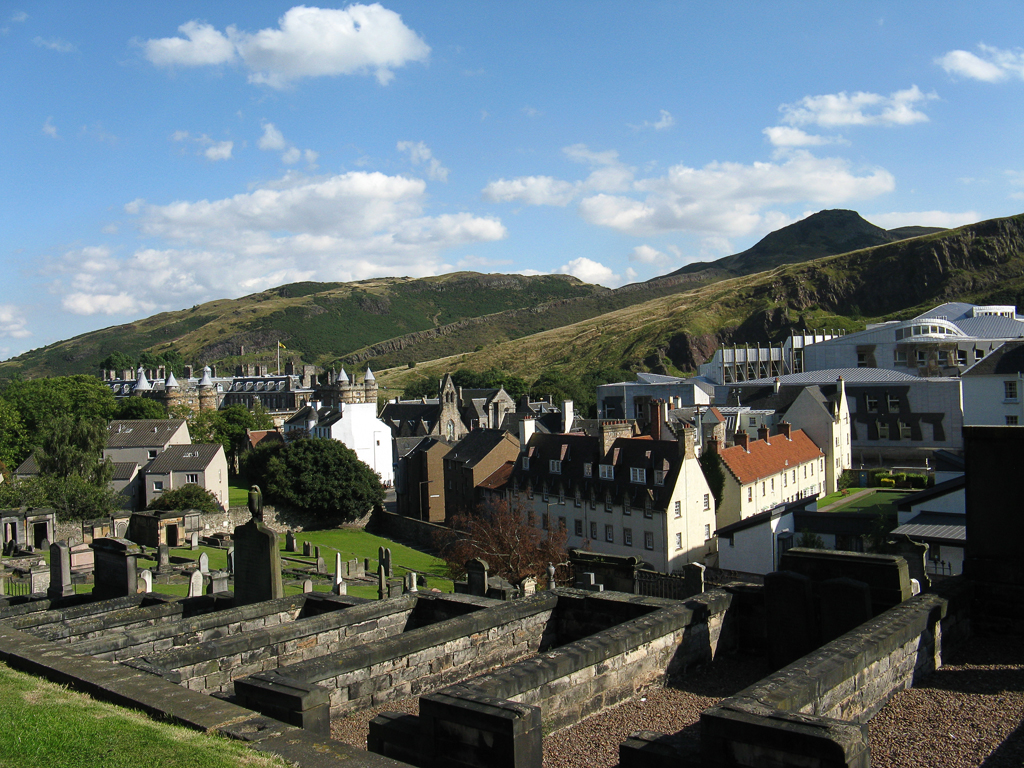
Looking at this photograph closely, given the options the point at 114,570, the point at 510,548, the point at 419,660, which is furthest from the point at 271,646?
the point at 510,548

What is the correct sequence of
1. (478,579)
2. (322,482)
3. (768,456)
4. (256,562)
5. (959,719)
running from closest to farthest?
(959,719), (256,562), (478,579), (768,456), (322,482)

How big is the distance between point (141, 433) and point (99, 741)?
7005 cm

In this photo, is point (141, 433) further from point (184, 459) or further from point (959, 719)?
point (959, 719)

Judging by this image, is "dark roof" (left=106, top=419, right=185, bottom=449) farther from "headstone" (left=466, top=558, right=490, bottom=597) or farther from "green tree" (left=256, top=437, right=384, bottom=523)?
"headstone" (left=466, top=558, right=490, bottom=597)

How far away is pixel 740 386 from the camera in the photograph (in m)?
77.8

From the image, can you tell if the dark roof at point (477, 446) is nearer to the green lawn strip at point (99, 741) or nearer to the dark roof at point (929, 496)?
the dark roof at point (929, 496)

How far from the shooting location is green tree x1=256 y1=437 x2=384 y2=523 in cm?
5866

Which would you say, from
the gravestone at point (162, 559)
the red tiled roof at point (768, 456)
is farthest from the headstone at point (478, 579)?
the red tiled roof at point (768, 456)

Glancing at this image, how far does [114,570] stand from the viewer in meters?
16.2

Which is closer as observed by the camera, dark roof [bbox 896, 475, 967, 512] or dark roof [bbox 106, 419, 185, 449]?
dark roof [bbox 896, 475, 967, 512]

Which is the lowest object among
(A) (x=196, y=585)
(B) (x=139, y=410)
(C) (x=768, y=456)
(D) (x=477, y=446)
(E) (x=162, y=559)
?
(E) (x=162, y=559)

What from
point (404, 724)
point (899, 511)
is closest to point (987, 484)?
point (404, 724)

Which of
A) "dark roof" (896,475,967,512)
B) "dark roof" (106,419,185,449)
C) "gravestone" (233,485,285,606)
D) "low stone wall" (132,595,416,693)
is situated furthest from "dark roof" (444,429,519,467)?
"low stone wall" (132,595,416,693)

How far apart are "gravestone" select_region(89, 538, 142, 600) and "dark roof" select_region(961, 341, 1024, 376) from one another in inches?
2196
